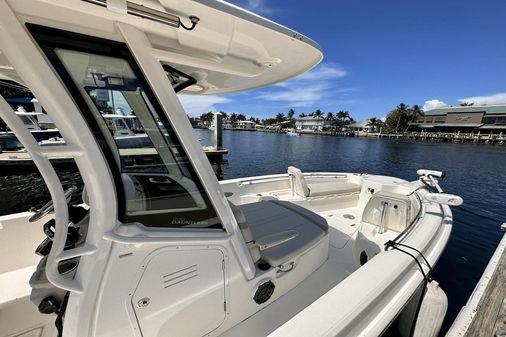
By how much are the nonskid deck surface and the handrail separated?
120cm

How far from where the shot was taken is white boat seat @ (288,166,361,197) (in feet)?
14.4

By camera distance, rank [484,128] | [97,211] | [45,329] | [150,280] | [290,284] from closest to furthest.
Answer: [97,211] → [150,280] → [45,329] → [290,284] → [484,128]

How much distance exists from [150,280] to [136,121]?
91 cm

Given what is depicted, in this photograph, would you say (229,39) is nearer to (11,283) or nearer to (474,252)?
(11,283)

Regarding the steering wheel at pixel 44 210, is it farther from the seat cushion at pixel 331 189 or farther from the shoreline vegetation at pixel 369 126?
the shoreline vegetation at pixel 369 126

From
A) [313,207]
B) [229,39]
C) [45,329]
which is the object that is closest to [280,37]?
[229,39]

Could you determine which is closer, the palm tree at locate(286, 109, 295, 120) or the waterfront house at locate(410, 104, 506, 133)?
the waterfront house at locate(410, 104, 506, 133)

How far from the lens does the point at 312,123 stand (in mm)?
87312

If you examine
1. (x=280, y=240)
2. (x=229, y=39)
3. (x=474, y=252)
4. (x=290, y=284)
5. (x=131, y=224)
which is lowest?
(x=474, y=252)

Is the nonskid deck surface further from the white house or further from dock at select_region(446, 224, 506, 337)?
the white house

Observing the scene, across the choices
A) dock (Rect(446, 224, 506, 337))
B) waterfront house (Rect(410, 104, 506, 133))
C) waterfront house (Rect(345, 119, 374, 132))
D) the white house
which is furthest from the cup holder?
the white house

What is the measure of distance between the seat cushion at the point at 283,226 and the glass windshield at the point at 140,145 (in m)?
0.69

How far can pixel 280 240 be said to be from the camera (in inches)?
80.0

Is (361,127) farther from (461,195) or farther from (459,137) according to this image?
(461,195)
